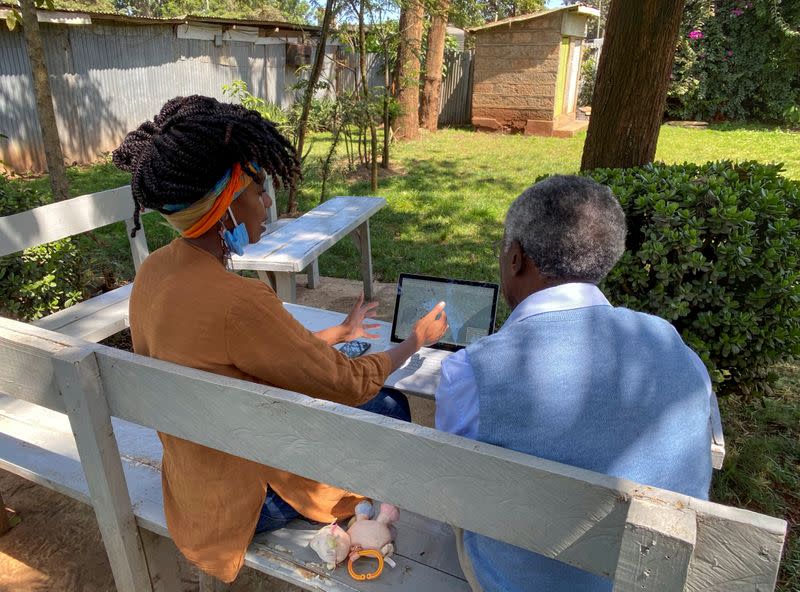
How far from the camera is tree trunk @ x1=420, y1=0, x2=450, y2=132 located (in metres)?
12.2

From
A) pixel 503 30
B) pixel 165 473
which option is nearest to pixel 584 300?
pixel 165 473

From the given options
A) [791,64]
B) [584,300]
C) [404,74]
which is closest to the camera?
[584,300]

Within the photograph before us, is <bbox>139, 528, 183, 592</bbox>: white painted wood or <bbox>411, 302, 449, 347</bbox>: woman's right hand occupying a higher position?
<bbox>411, 302, 449, 347</bbox>: woman's right hand

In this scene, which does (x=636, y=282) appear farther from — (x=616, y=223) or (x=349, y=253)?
(x=349, y=253)

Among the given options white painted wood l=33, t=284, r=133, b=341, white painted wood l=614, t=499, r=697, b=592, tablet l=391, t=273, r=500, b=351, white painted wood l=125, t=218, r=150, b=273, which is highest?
white painted wood l=614, t=499, r=697, b=592

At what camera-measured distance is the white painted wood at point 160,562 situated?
6.18ft

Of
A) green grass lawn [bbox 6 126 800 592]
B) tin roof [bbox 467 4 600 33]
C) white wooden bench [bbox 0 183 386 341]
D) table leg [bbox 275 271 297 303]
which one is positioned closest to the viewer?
green grass lawn [bbox 6 126 800 592]

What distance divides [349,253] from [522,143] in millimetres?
7364

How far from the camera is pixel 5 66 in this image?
9.29 metres

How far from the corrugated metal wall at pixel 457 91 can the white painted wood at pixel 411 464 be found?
1491 cm

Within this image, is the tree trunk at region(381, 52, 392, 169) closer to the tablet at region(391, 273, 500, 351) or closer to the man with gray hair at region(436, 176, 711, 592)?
the tablet at region(391, 273, 500, 351)

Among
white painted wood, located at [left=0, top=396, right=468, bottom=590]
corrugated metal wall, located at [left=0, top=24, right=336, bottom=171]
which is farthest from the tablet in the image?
corrugated metal wall, located at [left=0, top=24, right=336, bottom=171]

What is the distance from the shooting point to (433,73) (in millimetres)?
12766

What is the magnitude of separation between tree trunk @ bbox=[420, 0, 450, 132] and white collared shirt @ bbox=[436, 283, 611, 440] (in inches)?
445
